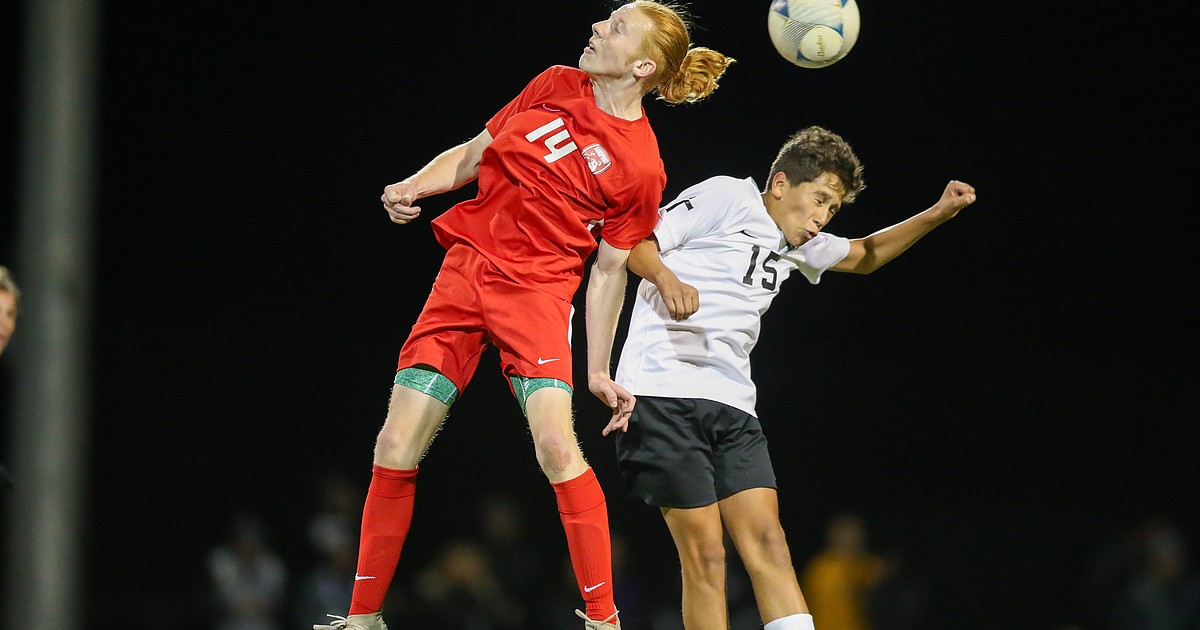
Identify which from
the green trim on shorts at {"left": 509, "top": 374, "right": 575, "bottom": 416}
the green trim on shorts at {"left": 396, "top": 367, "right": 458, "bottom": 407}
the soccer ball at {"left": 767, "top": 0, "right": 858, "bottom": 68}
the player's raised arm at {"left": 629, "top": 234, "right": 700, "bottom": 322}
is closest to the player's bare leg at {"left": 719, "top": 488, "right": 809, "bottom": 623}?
the player's raised arm at {"left": 629, "top": 234, "right": 700, "bottom": 322}

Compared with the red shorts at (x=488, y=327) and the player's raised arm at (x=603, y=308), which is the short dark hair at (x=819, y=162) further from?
the red shorts at (x=488, y=327)

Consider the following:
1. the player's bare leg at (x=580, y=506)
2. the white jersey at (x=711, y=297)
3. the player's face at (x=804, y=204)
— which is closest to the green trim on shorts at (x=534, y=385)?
A: the player's bare leg at (x=580, y=506)

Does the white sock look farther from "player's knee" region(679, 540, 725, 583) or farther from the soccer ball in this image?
the soccer ball

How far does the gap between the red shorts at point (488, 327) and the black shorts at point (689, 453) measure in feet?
1.54

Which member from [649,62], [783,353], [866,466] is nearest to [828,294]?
[783,353]

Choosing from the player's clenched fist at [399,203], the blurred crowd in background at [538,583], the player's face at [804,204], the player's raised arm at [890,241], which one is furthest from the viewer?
the blurred crowd in background at [538,583]

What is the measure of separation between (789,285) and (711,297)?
260 inches

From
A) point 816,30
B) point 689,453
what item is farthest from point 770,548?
point 816,30

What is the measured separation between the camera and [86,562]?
8344 millimetres

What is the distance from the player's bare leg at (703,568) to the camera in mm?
3400

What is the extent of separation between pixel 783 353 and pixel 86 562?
5602mm

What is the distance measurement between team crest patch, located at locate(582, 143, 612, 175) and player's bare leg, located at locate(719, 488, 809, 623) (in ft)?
3.51

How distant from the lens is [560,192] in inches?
131

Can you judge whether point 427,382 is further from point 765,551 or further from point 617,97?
point 765,551
